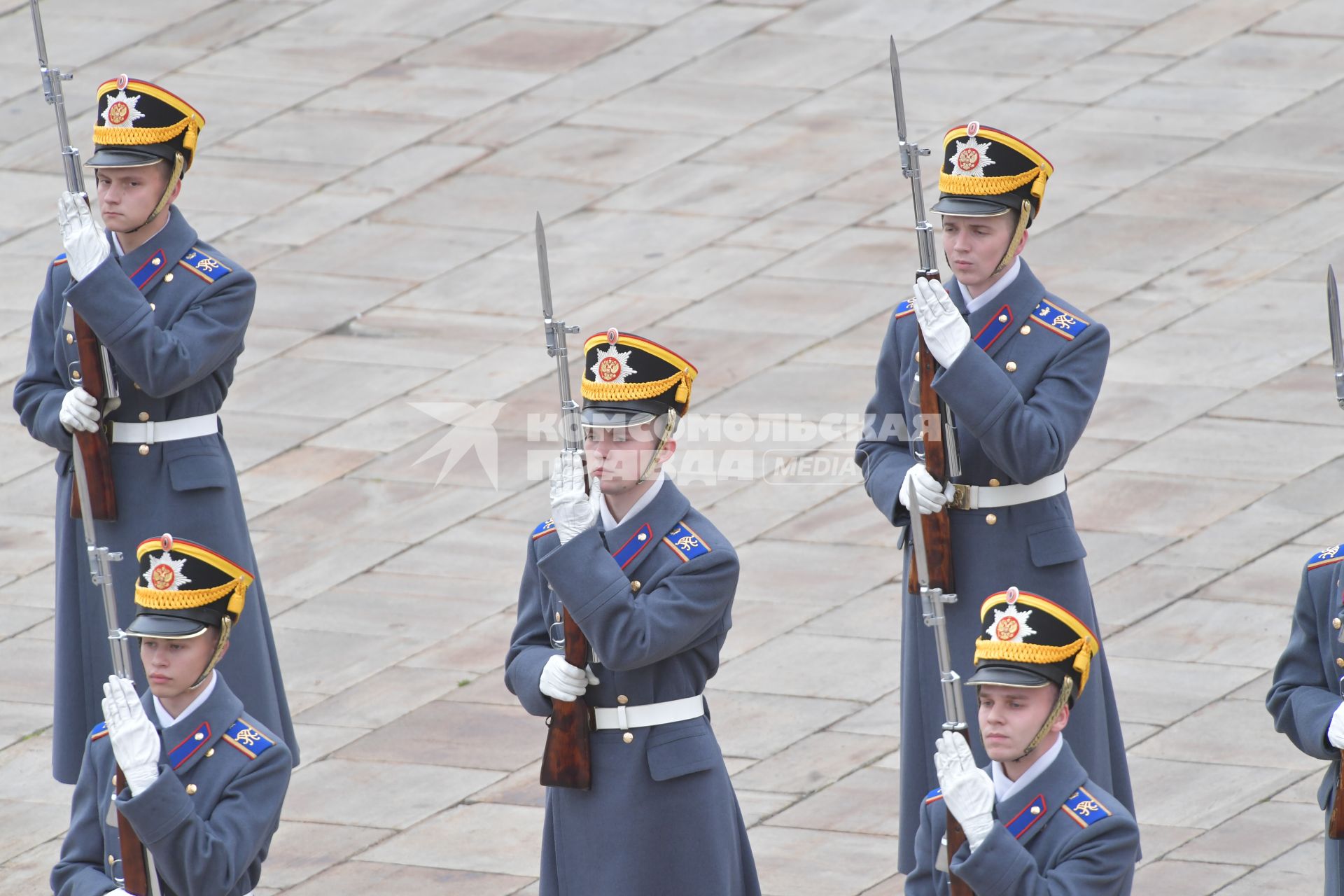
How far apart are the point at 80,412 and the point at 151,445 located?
0.27 m

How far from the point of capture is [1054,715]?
20.9 feet

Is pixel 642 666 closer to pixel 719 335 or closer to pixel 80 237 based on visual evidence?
pixel 80 237

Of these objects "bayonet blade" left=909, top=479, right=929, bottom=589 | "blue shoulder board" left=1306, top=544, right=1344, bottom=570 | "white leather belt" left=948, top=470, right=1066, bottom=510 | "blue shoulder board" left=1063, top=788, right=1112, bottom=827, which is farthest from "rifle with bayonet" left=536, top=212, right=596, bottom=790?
"blue shoulder board" left=1306, top=544, right=1344, bottom=570

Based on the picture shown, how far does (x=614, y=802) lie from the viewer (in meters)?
7.20

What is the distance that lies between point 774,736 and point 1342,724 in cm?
360

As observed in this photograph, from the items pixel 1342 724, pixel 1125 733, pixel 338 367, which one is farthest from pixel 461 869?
pixel 338 367

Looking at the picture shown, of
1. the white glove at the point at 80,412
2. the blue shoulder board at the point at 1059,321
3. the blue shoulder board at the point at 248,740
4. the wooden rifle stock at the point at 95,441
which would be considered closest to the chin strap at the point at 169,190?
the wooden rifle stock at the point at 95,441

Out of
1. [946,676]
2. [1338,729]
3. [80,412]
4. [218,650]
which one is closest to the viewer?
[946,676]

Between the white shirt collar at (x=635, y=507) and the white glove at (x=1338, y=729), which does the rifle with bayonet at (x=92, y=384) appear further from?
the white glove at (x=1338, y=729)

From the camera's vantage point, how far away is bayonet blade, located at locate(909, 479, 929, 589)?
721 cm

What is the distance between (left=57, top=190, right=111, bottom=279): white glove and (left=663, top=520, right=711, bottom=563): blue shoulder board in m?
2.44

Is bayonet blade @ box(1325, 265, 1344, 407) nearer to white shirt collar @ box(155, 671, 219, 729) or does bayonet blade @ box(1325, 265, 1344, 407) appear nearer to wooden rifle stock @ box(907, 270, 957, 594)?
wooden rifle stock @ box(907, 270, 957, 594)

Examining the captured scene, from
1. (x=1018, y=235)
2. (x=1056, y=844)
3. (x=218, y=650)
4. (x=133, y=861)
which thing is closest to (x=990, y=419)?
(x=1018, y=235)

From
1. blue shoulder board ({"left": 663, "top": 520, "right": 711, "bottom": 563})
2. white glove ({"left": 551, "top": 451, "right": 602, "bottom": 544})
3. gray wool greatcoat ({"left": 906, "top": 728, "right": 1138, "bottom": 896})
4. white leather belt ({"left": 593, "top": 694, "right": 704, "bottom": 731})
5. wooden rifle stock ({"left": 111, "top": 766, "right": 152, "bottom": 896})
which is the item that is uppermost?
white glove ({"left": 551, "top": 451, "right": 602, "bottom": 544})
